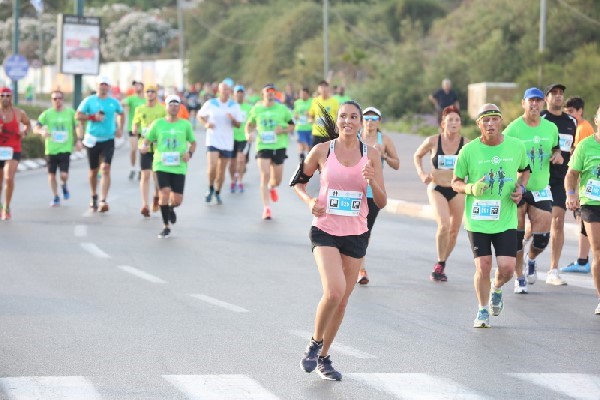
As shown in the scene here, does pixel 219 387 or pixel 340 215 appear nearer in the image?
pixel 219 387

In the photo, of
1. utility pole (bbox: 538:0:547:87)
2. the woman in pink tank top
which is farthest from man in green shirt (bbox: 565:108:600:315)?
utility pole (bbox: 538:0:547:87)

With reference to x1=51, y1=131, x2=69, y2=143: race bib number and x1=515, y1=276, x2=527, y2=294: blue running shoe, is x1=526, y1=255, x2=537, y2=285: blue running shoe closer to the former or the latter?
x1=515, y1=276, x2=527, y2=294: blue running shoe

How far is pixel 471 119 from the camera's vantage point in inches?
1773

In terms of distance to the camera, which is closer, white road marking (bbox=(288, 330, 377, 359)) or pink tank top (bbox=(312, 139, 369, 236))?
pink tank top (bbox=(312, 139, 369, 236))

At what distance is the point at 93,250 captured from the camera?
53.1 ft

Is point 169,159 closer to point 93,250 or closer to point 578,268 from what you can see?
point 93,250

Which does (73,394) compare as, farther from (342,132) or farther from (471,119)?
(471,119)

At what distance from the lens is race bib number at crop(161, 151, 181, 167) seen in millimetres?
17703

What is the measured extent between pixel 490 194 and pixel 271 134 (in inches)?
420

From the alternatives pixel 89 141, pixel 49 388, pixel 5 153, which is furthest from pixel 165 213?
pixel 49 388

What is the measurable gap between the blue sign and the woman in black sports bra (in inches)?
1323

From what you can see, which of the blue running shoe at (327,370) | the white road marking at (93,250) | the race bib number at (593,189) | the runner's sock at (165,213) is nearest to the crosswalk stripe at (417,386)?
the blue running shoe at (327,370)

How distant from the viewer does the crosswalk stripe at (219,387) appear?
8000 millimetres

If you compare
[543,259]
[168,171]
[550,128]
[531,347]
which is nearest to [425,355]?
[531,347]
